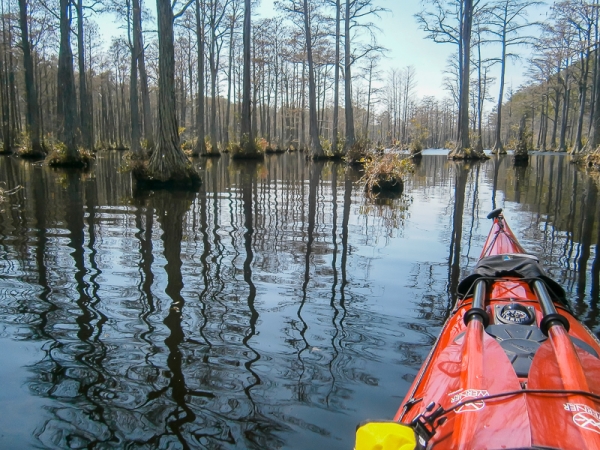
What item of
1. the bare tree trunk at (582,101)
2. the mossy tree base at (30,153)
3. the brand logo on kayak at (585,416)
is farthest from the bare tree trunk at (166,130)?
the bare tree trunk at (582,101)

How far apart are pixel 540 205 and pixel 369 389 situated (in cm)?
849

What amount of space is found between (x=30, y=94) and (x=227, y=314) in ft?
78.9

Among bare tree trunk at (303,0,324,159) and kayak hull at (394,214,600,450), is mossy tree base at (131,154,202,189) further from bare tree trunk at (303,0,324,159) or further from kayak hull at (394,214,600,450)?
bare tree trunk at (303,0,324,159)

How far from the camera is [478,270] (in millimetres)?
3295

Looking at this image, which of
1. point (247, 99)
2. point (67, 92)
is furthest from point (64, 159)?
point (247, 99)

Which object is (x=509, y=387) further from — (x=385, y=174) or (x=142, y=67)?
(x=142, y=67)

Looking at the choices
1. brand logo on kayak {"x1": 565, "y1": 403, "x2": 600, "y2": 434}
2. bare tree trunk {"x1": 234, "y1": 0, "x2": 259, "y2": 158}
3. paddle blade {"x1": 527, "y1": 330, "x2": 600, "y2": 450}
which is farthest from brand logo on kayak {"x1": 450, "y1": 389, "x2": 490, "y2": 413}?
bare tree trunk {"x1": 234, "y1": 0, "x2": 259, "y2": 158}

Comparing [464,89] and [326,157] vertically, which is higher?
[464,89]

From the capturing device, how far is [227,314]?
365 cm

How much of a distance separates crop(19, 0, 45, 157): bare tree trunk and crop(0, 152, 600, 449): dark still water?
17.5 metres

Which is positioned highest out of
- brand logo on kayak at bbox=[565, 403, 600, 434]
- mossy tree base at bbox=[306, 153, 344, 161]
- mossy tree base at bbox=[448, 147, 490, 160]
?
mossy tree base at bbox=[448, 147, 490, 160]

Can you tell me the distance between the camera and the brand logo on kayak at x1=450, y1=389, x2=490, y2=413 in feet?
5.00

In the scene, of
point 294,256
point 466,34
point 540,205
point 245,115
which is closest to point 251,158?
point 245,115

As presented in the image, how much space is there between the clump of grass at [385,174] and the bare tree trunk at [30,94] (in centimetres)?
1835
